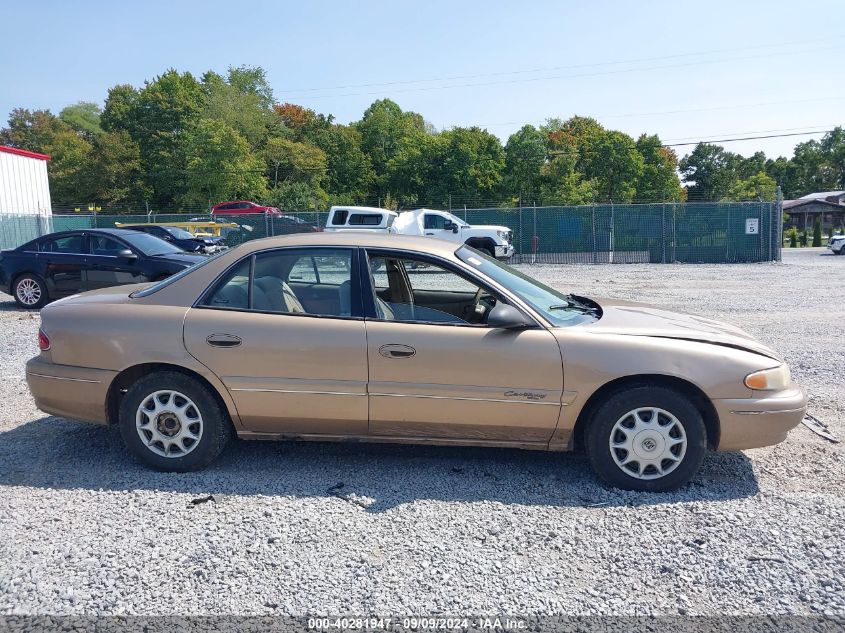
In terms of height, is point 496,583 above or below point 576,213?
below

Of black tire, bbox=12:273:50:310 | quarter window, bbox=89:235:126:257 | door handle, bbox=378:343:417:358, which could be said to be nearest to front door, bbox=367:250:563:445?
door handle, bbox=378:343:417:358

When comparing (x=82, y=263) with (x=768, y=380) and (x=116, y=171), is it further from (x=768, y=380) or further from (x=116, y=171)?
(x=116, y=171)

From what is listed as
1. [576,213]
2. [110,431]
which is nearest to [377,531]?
[110,431]

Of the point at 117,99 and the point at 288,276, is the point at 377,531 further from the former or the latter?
the point at 117,99

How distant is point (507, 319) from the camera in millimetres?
4027

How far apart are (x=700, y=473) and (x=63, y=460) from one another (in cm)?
435

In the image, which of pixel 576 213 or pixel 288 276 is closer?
pixel 288 276

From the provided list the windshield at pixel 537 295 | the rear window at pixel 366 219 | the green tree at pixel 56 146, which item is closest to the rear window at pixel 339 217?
the rear window at pixel 366 219

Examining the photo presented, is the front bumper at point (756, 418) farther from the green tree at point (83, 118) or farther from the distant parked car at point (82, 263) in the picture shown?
the green tree at point (83, 118)

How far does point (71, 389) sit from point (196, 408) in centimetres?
90

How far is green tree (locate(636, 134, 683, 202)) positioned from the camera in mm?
55688

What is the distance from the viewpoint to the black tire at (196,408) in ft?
14.0

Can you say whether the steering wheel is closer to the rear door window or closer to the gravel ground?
the gravel ground

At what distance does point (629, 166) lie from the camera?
53.3 metres
